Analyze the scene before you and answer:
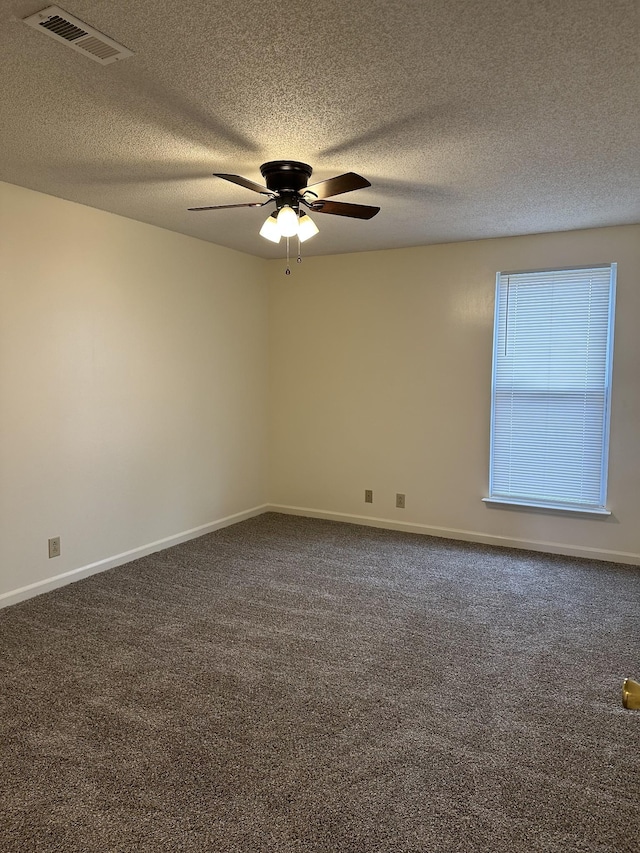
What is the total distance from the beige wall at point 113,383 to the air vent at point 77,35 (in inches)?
69.7

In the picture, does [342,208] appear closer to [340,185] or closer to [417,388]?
[340,185]

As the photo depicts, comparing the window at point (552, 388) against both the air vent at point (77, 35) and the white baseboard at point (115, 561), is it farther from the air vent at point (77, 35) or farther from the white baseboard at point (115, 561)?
the air vent at point (77, 35)

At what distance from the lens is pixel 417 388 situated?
504cm

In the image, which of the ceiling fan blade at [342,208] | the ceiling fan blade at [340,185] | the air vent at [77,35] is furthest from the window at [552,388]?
the air vent at [77,35]

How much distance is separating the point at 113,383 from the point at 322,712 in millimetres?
2628

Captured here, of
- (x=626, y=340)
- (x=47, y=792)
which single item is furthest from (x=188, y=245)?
(x=47, y=792)

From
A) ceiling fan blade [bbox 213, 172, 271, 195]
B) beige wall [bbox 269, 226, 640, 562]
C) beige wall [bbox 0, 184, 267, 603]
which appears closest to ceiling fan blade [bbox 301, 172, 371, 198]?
ceiling fan blade [bbox 213, 172, 271, 195]

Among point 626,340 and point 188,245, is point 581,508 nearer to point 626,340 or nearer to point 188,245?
point 626,340

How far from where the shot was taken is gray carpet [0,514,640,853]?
6.13 feet

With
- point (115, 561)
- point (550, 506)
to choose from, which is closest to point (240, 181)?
point (115, 561)

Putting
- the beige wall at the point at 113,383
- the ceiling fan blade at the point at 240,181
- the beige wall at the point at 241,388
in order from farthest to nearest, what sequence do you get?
the beige wall at the point at 241,388 → the beige wall at the point at 113,383 → the ceiling fan blade at the point at 240,181

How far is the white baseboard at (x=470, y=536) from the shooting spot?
4404 millimetres

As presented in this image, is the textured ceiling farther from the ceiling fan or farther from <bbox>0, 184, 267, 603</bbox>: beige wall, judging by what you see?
<bbox>0, 184, 267, 603</bbox>: beige wall

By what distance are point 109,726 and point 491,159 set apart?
9.75ft
